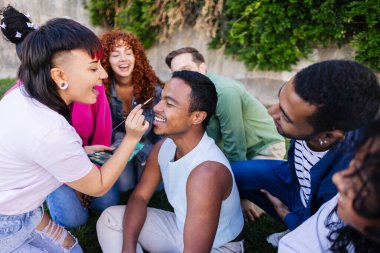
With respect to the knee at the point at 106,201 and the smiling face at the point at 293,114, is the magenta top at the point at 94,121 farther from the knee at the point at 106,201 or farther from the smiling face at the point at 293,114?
the smiling face at the point at 293,114

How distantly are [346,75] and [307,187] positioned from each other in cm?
87

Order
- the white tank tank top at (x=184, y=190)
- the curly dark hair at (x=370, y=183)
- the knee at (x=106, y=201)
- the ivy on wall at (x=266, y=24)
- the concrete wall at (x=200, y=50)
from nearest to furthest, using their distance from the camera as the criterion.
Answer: the curly dark hair at (x=370, y=183)
the white tank tank top at (x=184, y=190)
the knee at (x=106, y=201)
the ivy on wall at (x=266, y=24)
the concrete wall at (x=200, y=50)

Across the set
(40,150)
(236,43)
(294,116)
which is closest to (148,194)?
(40,150)

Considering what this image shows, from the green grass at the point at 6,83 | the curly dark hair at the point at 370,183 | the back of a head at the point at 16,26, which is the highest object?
the back of a head at the point at 16,26

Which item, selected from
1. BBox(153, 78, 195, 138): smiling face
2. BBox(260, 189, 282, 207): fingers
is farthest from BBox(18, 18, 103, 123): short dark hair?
BBox(260, 189, 282, 207): fingers

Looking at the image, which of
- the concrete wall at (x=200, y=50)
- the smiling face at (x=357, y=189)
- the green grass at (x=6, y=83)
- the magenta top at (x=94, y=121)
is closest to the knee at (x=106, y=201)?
the magenta top at (x=94, y=121)

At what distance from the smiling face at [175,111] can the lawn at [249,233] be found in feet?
4.31

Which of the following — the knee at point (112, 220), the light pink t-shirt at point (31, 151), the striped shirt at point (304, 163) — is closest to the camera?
the light pink t-shirt at point (31, 151)

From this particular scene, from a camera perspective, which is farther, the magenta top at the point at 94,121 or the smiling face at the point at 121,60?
the smiling face at the point at 121,60

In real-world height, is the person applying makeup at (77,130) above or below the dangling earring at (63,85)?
below

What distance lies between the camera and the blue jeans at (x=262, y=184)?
Answer: 283cm

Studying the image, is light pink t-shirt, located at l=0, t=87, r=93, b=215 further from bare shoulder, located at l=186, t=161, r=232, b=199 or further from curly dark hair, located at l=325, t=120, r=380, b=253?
curly dark hair, located at l=325, t=120, r=380, b=253

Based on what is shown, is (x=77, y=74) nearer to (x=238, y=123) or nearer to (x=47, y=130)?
(x=47, y=130)

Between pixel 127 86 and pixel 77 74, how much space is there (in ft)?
5.72
